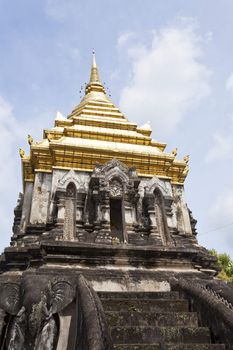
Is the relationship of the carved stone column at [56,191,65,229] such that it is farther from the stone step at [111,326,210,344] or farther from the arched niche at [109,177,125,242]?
the stone step at [111,326,210,344]

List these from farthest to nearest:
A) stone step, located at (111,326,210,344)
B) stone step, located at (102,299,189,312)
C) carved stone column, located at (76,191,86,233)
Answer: carved stone column, located at (76,191,86,233) → stone step, located at (102,299,189,312) → stone step, located at (111,326,210,344)

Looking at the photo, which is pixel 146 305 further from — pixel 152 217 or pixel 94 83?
pixel 94 83

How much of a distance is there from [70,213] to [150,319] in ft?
19.0

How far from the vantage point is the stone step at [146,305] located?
6.47 m

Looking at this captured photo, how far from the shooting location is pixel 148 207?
462 inches

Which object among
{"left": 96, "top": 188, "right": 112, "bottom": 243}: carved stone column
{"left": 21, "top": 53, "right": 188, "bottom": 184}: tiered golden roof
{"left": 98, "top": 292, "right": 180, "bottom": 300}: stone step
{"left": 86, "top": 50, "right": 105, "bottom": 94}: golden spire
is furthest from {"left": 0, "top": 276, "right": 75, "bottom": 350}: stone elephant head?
{"left": 86, "top": 50, "right": 105, "bottom": 94}: golden spire

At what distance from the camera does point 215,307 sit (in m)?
5.94

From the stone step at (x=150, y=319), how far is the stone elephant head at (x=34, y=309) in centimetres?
88

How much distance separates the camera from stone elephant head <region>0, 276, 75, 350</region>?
5.62 meters

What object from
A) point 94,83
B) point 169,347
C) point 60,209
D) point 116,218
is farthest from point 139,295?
point 94,83

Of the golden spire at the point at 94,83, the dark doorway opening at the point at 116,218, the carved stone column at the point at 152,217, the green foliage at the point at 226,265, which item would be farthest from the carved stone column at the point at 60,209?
the green foliage at the point at 226,265

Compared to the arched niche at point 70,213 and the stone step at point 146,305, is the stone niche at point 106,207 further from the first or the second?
the stone step at point 146,305

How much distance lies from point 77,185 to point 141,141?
405 cm

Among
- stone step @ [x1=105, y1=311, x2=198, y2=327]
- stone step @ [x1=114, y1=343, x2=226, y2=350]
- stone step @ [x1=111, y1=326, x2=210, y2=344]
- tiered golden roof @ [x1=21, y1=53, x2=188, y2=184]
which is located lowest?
stone step @ [x1=114, y1=343, x2=226, y2=350]
